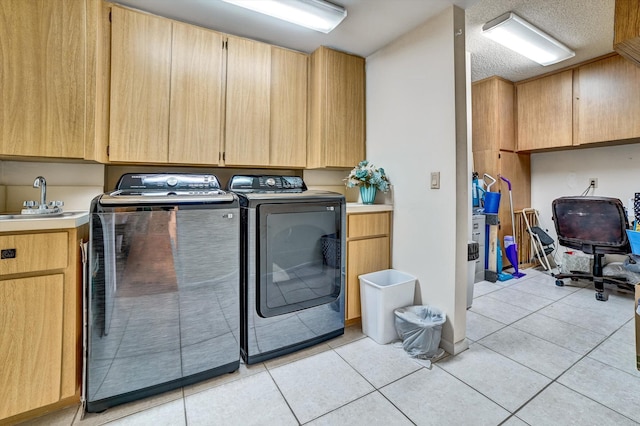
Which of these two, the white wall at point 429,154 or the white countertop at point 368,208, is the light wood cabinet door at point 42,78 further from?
the white wall at point 429,154

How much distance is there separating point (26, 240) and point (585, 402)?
111 inches

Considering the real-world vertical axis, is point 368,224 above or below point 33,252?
above

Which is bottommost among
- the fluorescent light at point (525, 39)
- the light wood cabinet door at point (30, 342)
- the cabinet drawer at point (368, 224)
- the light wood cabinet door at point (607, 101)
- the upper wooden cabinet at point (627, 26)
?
the light wood cabinet door at point (30, 342)

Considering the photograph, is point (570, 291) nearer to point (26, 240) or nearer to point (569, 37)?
point (569, 37)

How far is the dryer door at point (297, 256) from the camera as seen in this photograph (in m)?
1.80

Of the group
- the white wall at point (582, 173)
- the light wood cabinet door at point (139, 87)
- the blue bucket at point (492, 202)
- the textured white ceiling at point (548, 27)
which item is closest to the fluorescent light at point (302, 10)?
the light wood cabinet door at point (139, 87)

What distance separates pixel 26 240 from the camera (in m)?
1.27

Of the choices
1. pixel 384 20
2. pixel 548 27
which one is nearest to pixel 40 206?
pixel 384 20

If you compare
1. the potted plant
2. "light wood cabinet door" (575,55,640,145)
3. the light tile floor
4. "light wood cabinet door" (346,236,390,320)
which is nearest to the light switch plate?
the potted plant

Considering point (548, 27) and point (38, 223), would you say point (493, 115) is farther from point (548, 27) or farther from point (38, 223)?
point (38, 223)

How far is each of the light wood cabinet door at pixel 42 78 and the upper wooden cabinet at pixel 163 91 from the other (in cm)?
19

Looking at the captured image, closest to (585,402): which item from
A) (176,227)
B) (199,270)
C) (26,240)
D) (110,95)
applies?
(199,270)

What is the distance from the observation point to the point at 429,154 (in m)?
2.08

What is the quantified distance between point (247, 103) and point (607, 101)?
3889mm
